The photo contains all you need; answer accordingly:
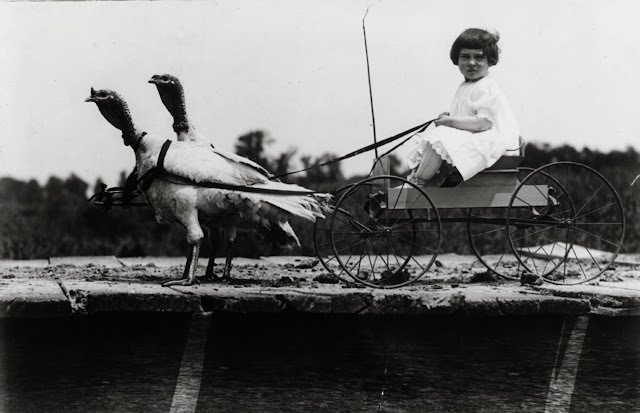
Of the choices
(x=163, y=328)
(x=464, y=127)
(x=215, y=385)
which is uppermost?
(x=464, y=127)

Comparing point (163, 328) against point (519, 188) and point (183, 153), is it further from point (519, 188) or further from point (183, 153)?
point (519, 188)

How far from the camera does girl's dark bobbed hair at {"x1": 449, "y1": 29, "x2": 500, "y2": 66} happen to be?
4.63 meters

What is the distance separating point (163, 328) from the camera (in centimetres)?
393

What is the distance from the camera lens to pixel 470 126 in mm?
4531

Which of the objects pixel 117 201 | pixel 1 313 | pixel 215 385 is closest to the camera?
pixel 1 313

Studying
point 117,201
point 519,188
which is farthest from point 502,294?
point 117,201

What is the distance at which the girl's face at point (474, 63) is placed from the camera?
15.3 ft

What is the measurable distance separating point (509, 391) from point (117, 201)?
224 cm

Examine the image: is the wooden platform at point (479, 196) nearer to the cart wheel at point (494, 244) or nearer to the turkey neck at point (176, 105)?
the cart wheel at point (494, 244)

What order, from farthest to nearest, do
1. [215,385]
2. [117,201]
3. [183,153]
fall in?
1. [117,201]
2. [183,153]
3. [215,385]

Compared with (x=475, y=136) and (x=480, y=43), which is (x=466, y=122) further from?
(x=480, y=43)

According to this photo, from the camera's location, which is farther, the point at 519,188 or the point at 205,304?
the point at 519,188

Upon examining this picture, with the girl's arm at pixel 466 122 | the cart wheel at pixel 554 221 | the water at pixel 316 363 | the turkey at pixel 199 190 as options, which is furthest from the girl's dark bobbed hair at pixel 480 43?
the water at pixel 316 363

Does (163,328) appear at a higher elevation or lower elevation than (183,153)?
lower
